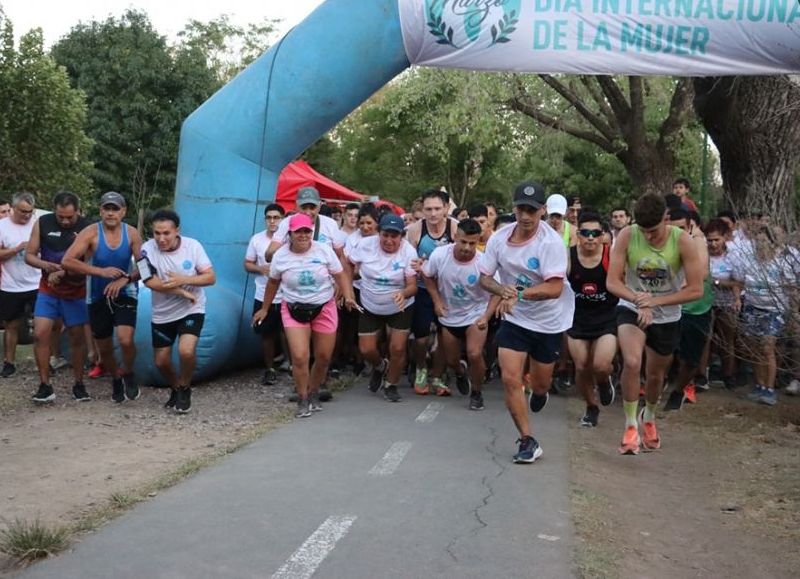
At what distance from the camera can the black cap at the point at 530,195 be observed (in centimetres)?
711

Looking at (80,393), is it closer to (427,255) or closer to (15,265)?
(15,265)

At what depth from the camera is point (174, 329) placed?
354 inches

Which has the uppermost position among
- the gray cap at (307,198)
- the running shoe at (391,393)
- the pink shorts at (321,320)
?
the gray cap at (307,198)

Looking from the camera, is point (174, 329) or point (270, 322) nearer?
point (174, 329)

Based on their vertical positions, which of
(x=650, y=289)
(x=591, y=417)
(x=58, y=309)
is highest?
(x=650, y=289)

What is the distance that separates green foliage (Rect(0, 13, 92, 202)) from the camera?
88.2 ft

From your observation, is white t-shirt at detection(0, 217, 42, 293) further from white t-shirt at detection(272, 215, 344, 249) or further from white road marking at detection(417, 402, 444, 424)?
white road marking at detection(417, 402, 444, 424)

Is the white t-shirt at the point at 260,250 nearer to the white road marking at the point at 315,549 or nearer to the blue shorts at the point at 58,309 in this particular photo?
the blue shorts at the point at 58,309

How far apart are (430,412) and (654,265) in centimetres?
277

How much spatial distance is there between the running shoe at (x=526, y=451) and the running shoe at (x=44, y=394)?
4401 mm

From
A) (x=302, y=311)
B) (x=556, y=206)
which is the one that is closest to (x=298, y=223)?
(x=302, y=311)

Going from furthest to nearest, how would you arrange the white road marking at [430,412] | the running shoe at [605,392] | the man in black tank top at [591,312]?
the running shoe at [605,392] → the white road marking at [430,412] → the man in black tank top at [591,312]

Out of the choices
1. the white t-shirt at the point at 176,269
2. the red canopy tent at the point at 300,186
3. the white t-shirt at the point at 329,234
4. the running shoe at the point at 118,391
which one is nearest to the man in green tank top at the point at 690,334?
the white t-shirt at the point at 329,234

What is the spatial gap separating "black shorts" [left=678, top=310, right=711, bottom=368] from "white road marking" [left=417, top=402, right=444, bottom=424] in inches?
90.5
